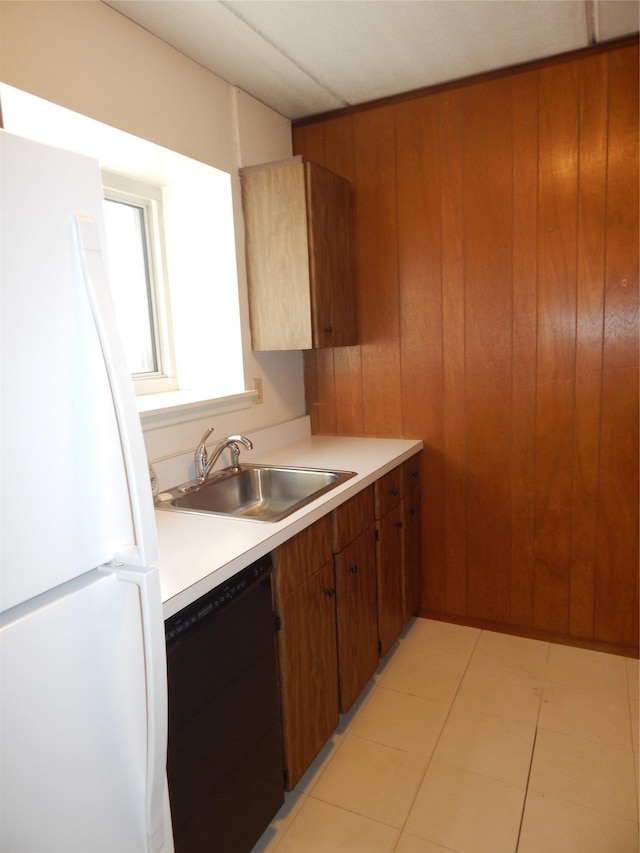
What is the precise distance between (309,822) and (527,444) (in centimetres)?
164

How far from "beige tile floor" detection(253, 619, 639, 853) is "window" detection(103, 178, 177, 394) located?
5.27 ft

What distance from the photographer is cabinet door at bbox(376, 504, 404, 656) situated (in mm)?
2232

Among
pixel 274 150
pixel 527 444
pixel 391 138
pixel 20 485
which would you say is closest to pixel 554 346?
pixel 527 444

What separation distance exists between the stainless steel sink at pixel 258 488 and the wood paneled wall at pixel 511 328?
2.27 feet

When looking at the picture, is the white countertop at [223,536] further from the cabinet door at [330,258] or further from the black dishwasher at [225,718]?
the cabinet door at [330,258]

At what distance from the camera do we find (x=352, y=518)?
1970 millimetres

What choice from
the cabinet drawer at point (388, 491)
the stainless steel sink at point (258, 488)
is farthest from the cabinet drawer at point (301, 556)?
the cabinet drawer at point (388, 491)

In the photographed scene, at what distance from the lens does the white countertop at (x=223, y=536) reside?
4.06ft

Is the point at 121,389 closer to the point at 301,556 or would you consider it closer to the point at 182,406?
the point at 301,556

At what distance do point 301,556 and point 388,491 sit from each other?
2.36 ft

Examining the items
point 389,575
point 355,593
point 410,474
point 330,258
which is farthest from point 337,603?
point 330,258

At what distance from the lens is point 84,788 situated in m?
0.87

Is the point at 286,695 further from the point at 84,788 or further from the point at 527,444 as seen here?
the point at 527,444

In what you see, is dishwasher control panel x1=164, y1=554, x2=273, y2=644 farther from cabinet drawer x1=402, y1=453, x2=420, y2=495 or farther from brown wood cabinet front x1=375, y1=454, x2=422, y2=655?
cabinet drawer x1=402, y1=453, x2=420, y2=495
